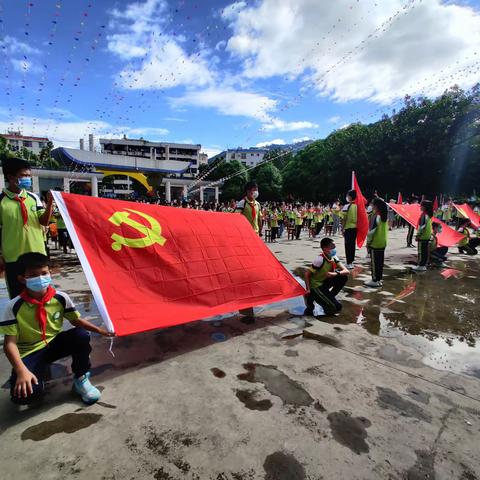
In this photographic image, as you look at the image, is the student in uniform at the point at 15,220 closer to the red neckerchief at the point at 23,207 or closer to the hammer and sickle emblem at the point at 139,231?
the red neckerchief at the point at 23,207

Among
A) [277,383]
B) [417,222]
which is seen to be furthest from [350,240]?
[277,383]

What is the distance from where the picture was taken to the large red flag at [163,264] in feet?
9.98

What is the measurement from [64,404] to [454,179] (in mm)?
32247

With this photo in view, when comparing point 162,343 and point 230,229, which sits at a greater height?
point 230,229

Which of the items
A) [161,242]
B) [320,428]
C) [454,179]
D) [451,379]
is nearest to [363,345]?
[451,379]

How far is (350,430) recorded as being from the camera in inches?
89.4

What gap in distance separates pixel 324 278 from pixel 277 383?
6.71ft

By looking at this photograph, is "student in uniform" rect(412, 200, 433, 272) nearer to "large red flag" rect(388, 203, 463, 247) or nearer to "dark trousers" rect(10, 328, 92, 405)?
"large red flag" rect(388, 203, 463, 247)

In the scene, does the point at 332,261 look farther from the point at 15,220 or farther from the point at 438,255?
the point at 438,255

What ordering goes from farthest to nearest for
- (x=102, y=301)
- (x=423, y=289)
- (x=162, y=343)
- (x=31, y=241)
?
(x=423, y=289)
(x=162, y=343)
(x=31, y=241)
(x=102, y=301)

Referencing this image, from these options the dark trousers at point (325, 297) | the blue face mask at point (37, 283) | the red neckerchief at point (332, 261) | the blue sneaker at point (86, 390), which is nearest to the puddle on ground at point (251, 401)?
the blue sneaker at point (86, 390)

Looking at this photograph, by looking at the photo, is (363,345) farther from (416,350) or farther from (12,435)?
(12,435)

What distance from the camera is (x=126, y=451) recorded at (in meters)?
2.02

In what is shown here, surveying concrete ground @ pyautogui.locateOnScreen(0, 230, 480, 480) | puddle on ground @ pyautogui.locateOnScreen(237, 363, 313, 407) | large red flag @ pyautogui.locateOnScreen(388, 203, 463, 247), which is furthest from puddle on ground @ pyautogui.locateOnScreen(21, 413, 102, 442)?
large red flag @ pyautogui.locateOnScreen(388, 203, 463, 247)
